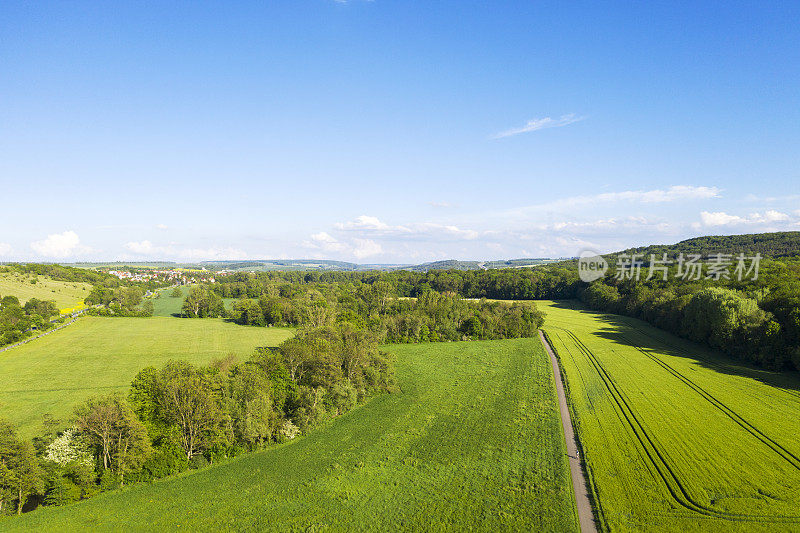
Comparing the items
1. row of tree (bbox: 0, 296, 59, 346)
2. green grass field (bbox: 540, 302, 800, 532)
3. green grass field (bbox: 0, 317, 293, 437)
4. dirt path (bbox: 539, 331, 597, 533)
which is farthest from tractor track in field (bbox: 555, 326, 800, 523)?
row of tree (bbox: 0, 296, 59, 346)

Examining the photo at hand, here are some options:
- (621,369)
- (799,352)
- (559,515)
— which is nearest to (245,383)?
(559,515)

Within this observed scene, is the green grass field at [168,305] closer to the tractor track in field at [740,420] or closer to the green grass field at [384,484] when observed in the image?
the green grass field at [384,484]

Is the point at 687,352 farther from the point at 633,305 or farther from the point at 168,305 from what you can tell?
the point at 168,305

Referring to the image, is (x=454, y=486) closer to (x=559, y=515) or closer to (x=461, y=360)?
(x=559, y=515)

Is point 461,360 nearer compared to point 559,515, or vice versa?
point 559,515
